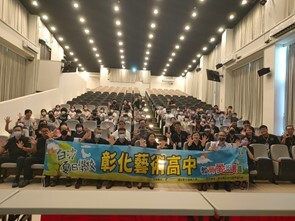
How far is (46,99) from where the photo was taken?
12.9 m

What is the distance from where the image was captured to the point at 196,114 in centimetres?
1271

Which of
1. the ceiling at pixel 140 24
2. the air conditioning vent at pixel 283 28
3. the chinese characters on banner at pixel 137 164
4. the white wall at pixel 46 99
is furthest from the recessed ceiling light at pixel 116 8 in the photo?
the chinese characters on banner at pixel 137 164

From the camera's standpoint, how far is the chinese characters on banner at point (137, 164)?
5594mm

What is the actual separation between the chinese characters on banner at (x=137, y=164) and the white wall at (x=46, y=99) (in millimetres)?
3843

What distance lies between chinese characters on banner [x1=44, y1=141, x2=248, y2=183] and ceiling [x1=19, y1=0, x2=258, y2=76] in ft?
27.9

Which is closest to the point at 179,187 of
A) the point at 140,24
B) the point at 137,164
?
the point at 137,164

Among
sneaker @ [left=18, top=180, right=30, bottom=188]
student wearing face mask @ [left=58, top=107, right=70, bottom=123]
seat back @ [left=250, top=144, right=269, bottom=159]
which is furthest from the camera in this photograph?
student wearing face mask @ [left=58, top=107, right=70, bottom=123]

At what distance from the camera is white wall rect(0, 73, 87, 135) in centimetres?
904

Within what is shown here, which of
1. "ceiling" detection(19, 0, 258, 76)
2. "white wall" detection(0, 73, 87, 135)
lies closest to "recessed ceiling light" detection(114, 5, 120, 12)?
"ceiling" detection(19, 0, 258, 76)

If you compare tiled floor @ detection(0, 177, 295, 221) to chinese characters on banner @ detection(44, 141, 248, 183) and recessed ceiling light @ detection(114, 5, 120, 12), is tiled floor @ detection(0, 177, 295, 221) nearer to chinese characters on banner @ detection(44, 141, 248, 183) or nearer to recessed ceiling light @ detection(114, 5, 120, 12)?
chinese characters on banner @ detection(44, 141, 248, 183)

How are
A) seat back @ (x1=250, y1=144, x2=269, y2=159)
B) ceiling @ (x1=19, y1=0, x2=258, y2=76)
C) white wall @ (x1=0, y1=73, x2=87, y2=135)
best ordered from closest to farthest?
seat back @ (x1=250, y1=144, x2=269, y2=159), white wall @ (x1=0, y1=73, x2=87, y2=135), ceiling @ (x1=19, y1=0, x2=258, y2=76)

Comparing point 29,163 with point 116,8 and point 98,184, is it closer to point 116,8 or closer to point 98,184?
point 98,184

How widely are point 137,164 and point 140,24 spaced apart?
37.2ft

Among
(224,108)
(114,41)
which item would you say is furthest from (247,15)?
(114,41)
